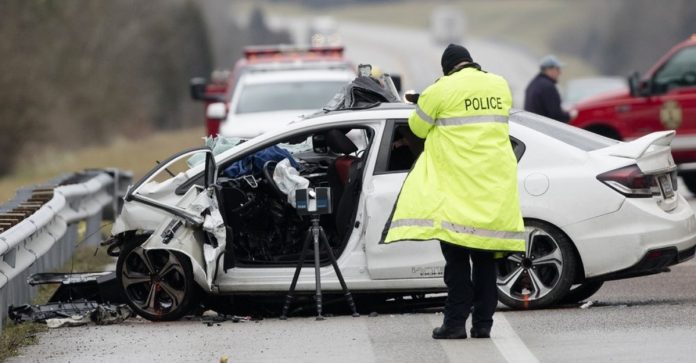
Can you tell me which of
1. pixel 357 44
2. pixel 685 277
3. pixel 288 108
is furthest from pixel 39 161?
pixel 357 44

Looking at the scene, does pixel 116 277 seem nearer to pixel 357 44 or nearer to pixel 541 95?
pixel 541 95

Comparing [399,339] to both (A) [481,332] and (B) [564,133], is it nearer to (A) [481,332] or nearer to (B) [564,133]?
(A) [481,332]

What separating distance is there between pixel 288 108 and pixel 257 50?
3494mm

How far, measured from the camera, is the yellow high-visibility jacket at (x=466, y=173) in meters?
9.39

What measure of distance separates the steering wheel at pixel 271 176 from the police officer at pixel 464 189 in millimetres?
→ 1564

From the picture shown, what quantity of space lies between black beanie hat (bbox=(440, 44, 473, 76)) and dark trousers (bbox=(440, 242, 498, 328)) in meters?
1.00

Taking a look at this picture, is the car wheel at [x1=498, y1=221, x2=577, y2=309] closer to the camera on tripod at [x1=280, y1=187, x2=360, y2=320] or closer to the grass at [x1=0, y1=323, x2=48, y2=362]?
the camera on tripod at [x1=280, y1=187, x2=360, y2=320]

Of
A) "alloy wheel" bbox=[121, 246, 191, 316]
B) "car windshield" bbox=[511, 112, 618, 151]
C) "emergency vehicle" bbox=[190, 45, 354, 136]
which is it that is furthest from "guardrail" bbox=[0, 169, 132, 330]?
A: "car windshield" bbox=[511, 112, 618, 151]

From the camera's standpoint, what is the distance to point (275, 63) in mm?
21734

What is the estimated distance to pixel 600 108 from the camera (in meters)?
20.0

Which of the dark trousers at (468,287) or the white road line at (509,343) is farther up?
the dark trousers at (468,287)

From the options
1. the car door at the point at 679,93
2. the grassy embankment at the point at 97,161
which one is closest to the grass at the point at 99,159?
the grassy embankment at the point at 97,161

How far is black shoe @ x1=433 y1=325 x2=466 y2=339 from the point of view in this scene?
376 inches

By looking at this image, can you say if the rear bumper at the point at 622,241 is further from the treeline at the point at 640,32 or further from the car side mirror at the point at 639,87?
the treeline at the point at 640,32
